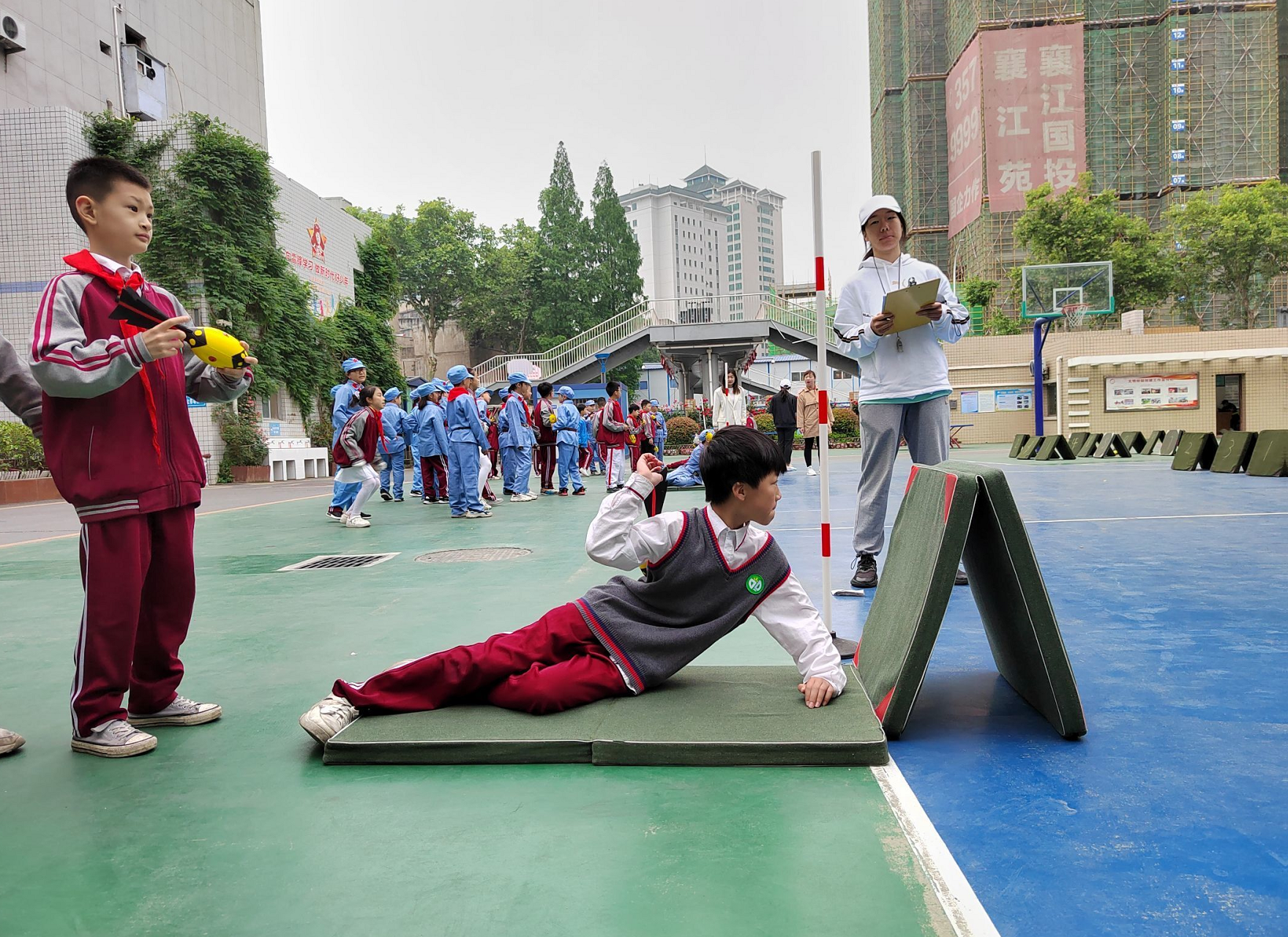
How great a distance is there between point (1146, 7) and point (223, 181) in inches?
1703

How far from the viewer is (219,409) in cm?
1889

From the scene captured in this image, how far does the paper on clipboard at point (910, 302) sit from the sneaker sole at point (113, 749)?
3.40 metres

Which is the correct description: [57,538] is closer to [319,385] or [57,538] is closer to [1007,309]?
[319,385]

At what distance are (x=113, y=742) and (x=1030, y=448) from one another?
19.8 metres

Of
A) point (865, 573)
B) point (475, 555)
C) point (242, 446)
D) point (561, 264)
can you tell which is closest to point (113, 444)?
point (865, 573)

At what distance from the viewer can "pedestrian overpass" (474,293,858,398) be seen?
29.3 meters

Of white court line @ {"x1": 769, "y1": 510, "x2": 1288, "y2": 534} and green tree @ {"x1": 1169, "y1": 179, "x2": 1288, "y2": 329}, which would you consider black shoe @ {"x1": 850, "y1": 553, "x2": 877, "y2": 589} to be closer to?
white court line @ {"x1": 769, "y1": 510, "x2": 1288, "y2": 534}

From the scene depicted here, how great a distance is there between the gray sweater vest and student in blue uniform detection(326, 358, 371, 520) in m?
7.44

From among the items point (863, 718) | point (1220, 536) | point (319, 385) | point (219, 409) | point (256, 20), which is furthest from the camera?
point (256, 20)

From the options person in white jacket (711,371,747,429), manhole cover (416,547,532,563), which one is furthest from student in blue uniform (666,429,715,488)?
person in white jacket (711,371,747,429)

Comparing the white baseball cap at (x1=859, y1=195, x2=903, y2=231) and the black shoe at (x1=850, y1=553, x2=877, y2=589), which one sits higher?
the white baseball cap at (x1=859, y1=195, x2=903, y2=231)

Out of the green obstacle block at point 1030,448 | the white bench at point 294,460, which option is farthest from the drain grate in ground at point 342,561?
the green obstacle block at point 1030,448

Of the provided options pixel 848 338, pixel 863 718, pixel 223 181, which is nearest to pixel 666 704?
pixel 863 718

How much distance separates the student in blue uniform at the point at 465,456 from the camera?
10156mm
